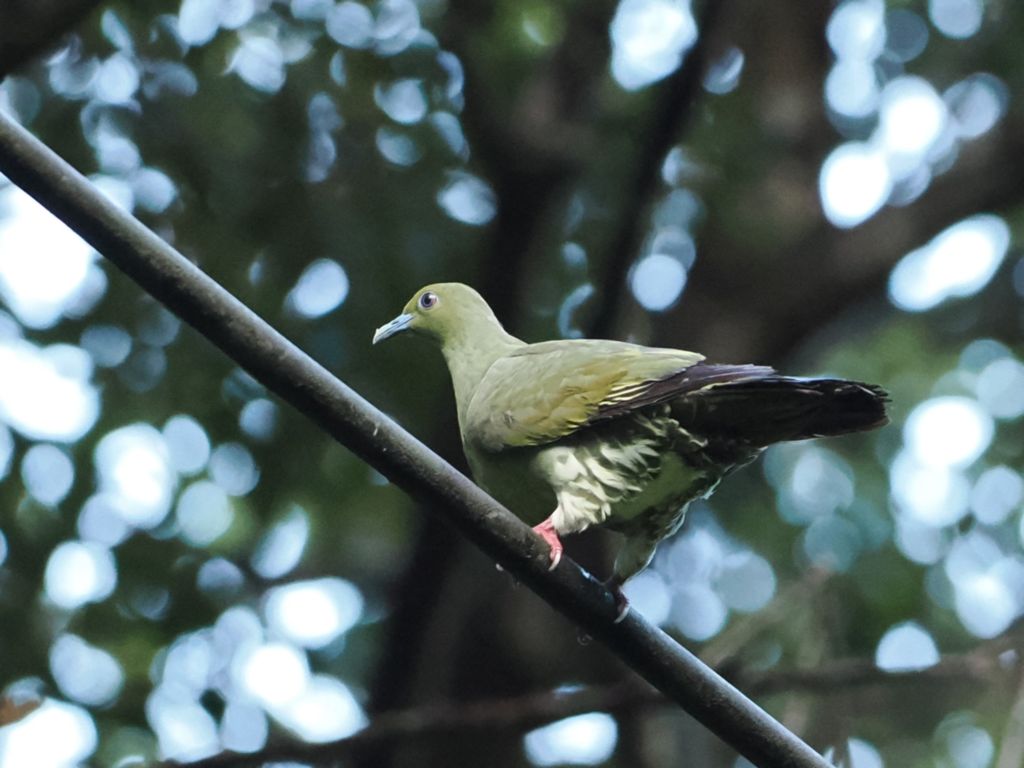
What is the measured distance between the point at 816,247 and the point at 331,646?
12.1 ft

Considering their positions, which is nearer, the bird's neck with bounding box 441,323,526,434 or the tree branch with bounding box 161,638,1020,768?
the bird's neck with bounding box 441,323,526,434

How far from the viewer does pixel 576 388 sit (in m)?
3.94

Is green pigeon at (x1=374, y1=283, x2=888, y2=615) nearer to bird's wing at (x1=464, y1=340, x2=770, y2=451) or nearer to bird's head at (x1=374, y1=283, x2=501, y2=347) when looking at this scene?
bird's wing at (x1=464, y1=340, x2=770, y2=451)

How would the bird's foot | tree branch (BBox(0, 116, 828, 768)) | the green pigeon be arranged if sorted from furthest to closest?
the green pigeon
the bird's foot
tree branch (BBox(0, 116, 828, 768))

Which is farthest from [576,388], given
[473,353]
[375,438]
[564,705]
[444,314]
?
[564,705]

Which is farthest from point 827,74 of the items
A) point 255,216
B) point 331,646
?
point 331,646

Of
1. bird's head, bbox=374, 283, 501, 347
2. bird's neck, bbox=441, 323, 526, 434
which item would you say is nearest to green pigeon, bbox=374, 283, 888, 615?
bird's neck, bbox=441, 323, 526, 434

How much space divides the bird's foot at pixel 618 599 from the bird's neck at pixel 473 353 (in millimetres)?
976

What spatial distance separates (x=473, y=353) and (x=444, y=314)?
23 centimetres

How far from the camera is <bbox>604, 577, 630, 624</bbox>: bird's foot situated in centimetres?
292

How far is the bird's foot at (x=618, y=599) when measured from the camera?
115 inches

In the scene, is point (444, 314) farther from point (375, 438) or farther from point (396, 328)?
point (375, 438)

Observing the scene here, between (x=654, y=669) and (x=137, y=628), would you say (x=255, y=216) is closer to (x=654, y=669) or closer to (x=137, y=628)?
(x=137, y=628)

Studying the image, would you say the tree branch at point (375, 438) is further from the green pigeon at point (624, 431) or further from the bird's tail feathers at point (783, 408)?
the bird's tail feathers at point (783, 408)
